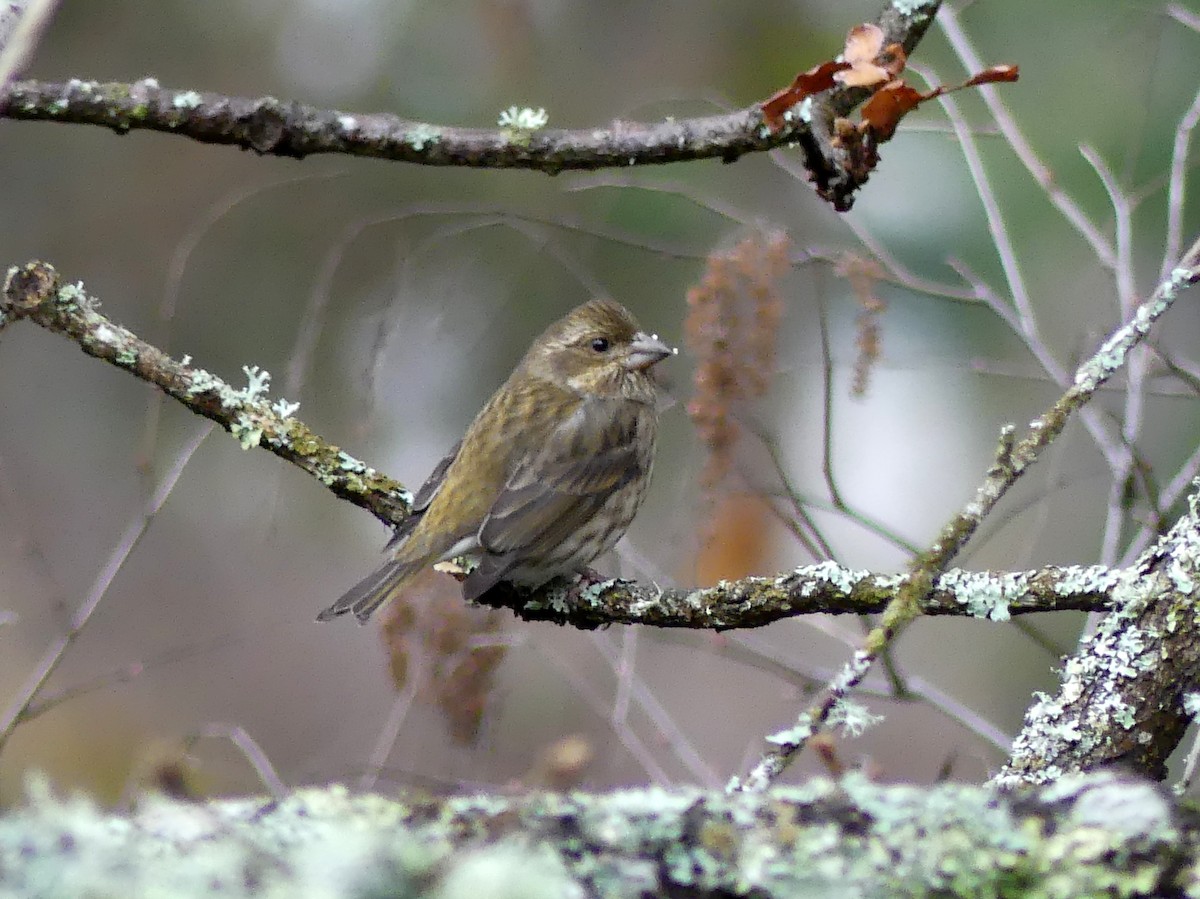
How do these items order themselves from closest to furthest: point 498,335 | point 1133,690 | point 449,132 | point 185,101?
point 1133,690 < point 185,101 < point 449,132 < point 498,335

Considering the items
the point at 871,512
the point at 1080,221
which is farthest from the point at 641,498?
the point at 871,512

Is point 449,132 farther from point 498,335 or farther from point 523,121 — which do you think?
point 498,335

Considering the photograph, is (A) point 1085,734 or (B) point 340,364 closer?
(A) point 1085,734

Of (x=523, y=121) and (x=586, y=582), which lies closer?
(x=523, y=121)

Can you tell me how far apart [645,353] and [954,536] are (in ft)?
11.1

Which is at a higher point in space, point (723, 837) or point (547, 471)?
point (547, 471)

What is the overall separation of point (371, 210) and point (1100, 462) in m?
4.60

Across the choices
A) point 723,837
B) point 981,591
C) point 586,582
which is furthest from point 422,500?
point 723,837

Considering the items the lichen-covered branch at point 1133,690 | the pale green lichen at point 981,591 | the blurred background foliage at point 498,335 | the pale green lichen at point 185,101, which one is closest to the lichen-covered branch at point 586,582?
the pale green lichen at point 981,591

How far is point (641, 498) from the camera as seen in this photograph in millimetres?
5266

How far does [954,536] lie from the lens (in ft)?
7.39

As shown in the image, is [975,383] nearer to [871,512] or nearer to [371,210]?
[871,512]

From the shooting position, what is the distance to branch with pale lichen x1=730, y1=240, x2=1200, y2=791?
6.25ft

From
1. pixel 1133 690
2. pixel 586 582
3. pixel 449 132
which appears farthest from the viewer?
pixel 586 582
